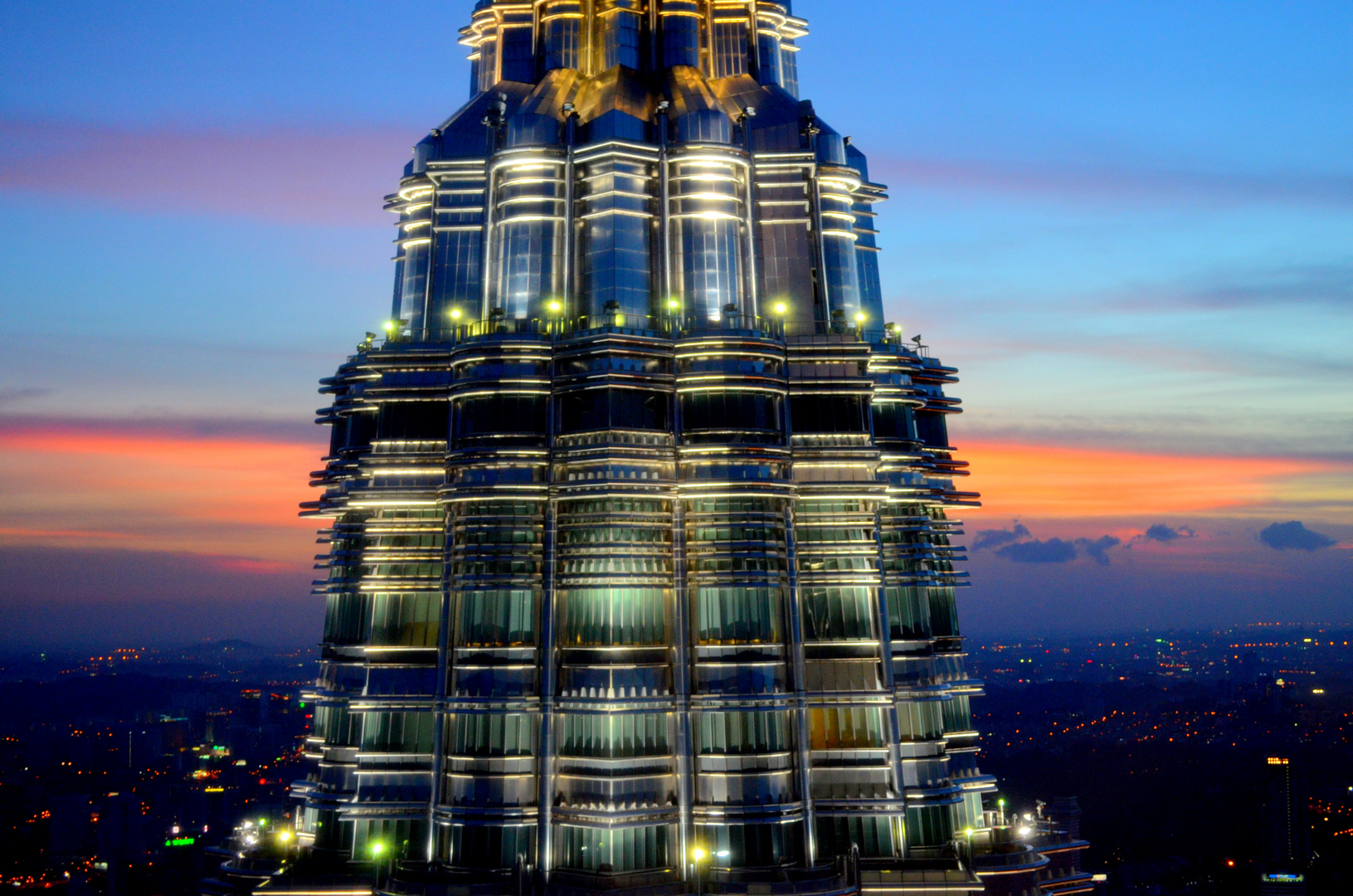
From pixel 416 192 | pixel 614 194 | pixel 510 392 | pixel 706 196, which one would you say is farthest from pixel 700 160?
pixel 416 192

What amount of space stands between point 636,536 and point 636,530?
0.32m

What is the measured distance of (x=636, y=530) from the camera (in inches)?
2559

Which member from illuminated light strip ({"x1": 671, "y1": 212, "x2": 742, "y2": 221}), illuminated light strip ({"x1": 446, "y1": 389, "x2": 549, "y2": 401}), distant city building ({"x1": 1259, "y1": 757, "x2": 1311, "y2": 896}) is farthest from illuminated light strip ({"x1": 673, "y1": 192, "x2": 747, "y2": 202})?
distant city building ({"x1": 1259, "y1": 757, "x2": 1311, "y2": 896})

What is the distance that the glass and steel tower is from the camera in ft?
205

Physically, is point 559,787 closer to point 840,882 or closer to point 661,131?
point 840,882

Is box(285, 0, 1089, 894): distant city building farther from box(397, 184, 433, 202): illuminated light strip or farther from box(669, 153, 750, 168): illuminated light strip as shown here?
box(397, 184, 433, 202): illuminated light strip

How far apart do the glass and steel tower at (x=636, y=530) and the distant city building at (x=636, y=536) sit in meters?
0.17

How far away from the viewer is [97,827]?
621ft

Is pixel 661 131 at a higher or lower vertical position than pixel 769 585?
higher

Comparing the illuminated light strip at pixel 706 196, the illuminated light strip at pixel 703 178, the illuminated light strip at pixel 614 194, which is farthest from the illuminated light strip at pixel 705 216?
the illuminated light strip at pixel 614 194

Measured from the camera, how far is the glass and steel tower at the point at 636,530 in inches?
2457

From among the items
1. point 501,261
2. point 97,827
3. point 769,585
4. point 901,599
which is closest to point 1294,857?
point 901,599

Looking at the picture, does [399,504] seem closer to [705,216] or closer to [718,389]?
[718,389]

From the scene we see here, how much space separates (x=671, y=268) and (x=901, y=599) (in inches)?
948
